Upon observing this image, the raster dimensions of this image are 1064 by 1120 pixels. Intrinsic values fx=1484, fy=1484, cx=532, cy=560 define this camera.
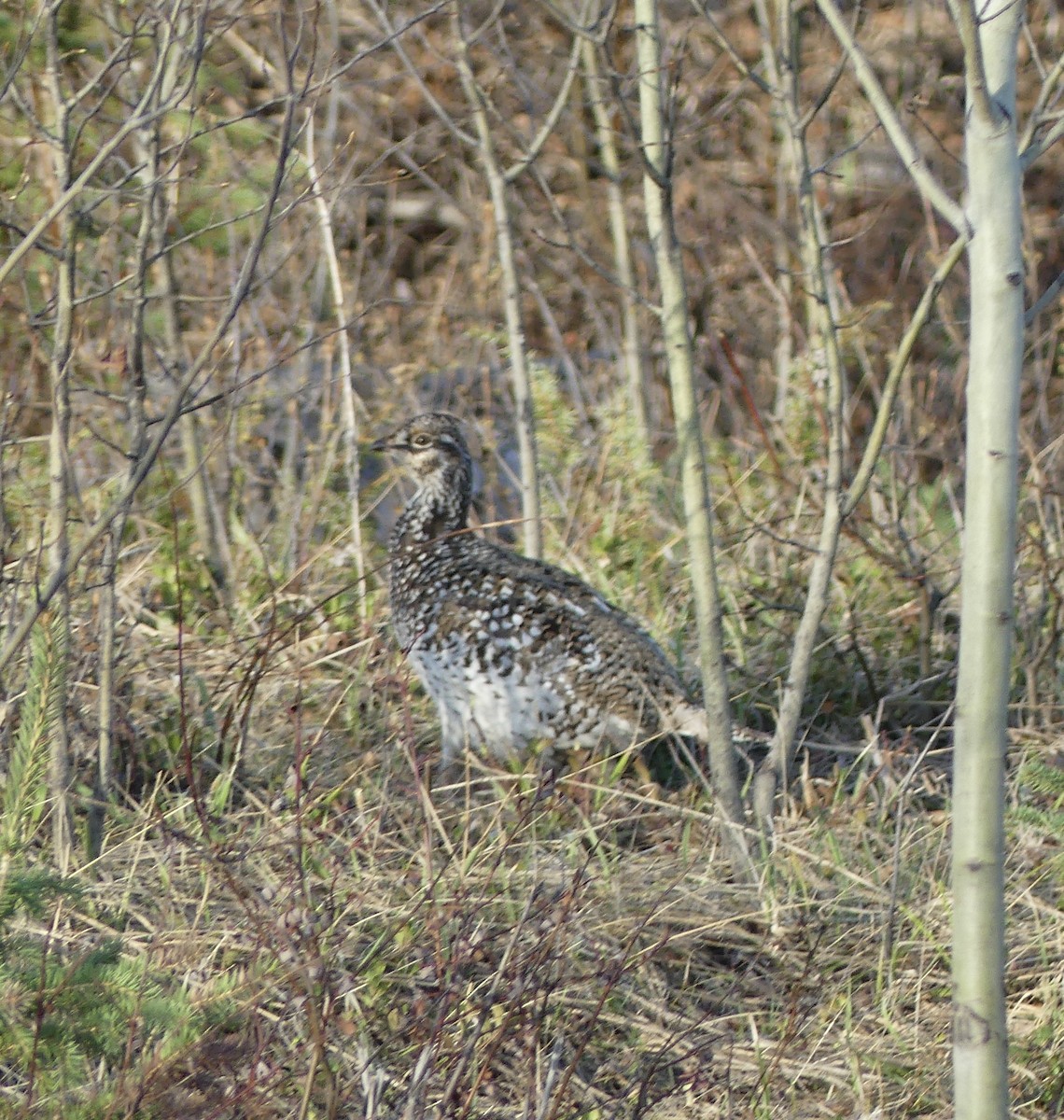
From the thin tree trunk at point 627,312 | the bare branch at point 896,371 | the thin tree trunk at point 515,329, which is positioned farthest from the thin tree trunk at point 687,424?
the thin tree trunk at point 627,312

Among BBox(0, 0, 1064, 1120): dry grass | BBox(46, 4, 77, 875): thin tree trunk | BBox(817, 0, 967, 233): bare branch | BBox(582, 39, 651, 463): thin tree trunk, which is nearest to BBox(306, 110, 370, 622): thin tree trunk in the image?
BBox(0, 0, 1064, 1120): dry grass

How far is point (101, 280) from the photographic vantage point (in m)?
6.17

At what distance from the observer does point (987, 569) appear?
247 centimetres

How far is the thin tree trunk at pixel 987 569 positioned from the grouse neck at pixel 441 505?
10.6 feet

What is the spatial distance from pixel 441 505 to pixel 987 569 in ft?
10.9

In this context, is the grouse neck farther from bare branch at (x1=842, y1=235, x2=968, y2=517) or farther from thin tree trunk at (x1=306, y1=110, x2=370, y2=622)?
bare branch at (x1=842, y1=235, x2=968, y2=517)

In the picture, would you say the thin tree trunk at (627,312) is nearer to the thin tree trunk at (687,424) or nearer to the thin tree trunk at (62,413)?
the thin tree trunk at (687,424)

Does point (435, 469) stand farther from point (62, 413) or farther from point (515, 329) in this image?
point (62, 413)

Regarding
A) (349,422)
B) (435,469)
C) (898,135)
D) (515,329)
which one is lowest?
(435,469)

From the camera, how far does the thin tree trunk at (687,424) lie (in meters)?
3.67

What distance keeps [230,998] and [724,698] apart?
65.1 inches

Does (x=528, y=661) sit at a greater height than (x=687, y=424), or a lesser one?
lesser

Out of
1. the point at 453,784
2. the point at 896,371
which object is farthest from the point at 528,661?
the point at 896,371

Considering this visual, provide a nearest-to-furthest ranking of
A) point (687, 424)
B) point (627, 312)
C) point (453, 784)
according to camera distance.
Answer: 1. point (687, 424)
2. point (453, 784)
3. point (627, 312)
